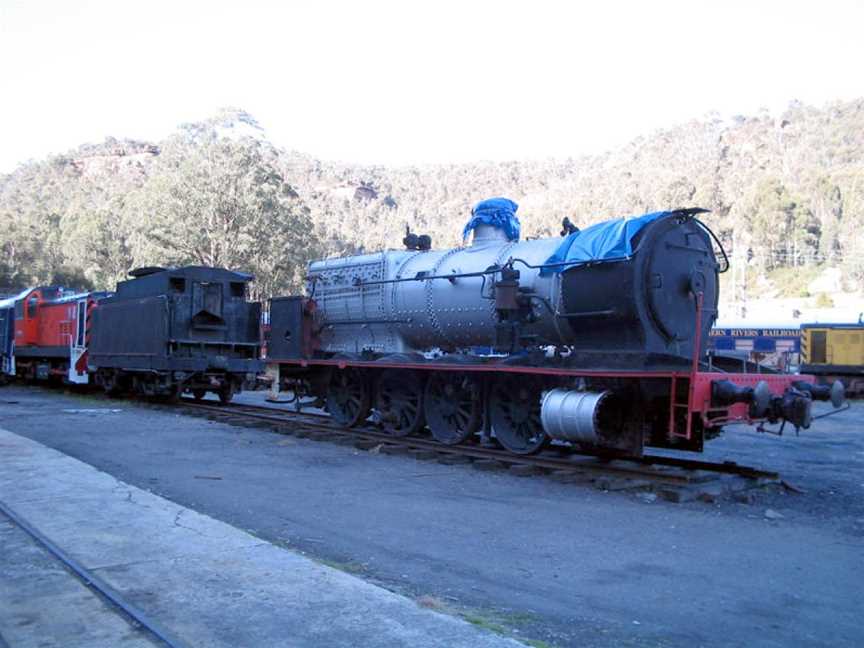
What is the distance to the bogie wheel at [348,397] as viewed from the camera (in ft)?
43.2

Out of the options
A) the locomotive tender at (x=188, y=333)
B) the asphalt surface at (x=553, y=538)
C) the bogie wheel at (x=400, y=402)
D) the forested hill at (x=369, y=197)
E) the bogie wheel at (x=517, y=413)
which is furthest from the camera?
the forested hill at (x=369, y=197)

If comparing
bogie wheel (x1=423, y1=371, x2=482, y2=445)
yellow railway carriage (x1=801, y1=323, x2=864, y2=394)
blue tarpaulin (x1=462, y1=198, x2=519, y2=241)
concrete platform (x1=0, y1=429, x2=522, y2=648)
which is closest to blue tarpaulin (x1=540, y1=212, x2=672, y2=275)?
blue tarpaulin (x1=462, y1=198, x2=519, y2=241)

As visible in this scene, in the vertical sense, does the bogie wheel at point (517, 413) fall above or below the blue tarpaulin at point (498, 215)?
below

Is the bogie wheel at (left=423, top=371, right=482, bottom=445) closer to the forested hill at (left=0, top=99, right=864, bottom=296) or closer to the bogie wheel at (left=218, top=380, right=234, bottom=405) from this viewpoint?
the bogie wheel at (left=218, top=380, right=234, bottom=405)

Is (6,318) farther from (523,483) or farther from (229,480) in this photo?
(523,483)

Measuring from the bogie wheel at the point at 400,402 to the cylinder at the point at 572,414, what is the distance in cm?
309

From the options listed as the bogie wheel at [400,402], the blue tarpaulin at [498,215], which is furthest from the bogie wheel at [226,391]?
the blue tarpaulin at [498,215]

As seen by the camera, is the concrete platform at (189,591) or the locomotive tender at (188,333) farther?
the locomotive tender at (188,333)

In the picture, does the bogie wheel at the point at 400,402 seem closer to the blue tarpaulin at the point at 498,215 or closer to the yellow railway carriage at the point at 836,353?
the blue tarpaulin at the point at 498,215

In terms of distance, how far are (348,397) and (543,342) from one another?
4393 millimetres

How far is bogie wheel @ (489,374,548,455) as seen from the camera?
1027 centimetres

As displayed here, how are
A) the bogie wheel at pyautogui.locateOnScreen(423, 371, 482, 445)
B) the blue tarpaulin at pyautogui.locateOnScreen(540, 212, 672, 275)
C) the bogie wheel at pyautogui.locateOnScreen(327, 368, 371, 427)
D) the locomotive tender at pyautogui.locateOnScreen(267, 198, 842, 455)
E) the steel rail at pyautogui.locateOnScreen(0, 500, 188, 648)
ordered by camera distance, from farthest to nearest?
the bogie wheel at pyautogui.locateOnScreen(327, 368, 371, 427) → the bogie wheel at pyautogui.locateOnScreen(423, 371, 482, 445) → the blue tarpaulin at pyautogui.locateOnScreen(540, 212, 672, 275) → the locomotive tender at pyautogui.locateOnScreen(267, 198, 842, 455) → the steel rail at pyautogui.locateOnScreen(0, 500, 188, 648)

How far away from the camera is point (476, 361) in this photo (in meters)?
10.6

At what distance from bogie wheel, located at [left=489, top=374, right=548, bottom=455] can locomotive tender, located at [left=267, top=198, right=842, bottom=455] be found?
0.02m
